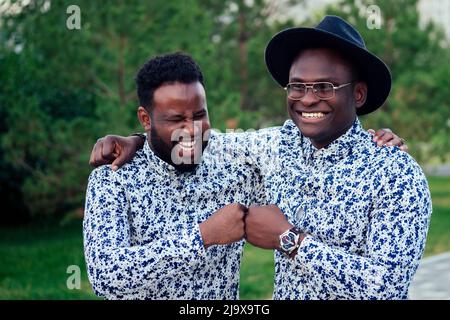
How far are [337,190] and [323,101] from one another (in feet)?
1.18

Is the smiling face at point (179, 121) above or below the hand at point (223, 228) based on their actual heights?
above

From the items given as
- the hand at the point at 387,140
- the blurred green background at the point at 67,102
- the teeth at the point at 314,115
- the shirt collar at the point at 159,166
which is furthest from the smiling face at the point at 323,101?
the blurred green background at the point at 67,102

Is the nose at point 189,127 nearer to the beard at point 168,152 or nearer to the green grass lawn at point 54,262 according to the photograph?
the beard at point 168,152

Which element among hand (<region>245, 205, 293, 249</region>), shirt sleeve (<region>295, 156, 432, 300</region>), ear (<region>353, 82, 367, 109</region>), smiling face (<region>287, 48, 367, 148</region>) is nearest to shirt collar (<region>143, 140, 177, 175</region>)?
hand (<region>245, 205, 293, 249</region>)

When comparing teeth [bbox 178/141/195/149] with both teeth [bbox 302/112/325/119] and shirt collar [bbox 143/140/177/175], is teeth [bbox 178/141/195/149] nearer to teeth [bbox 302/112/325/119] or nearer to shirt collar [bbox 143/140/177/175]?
shirt collar [bbox 143/140/177/175]

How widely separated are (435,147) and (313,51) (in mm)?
11355

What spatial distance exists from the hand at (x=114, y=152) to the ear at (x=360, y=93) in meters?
0.98

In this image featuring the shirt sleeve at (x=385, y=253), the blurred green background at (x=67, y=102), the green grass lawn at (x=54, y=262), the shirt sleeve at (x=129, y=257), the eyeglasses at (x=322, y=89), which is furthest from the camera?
the blurred green background at (x=67, y=102)

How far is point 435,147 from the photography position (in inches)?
551

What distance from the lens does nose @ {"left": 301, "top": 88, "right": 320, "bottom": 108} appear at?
3.11 m

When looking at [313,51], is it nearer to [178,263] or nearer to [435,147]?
[178,263]

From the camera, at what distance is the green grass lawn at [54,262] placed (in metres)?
8.57
